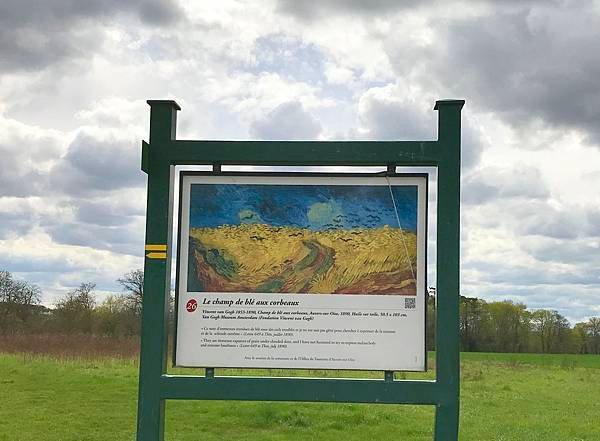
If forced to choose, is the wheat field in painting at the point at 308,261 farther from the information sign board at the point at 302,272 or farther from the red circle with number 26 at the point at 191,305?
the red circle with number 26 at the point at 191,305

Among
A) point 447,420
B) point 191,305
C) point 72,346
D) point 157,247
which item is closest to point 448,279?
point 447,420

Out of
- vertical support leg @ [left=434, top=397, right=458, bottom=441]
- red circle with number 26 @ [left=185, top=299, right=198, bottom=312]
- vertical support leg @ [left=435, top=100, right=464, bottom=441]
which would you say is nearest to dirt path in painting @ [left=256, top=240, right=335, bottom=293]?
red circle with number 26 @ [left=185, top=299, right=198, bottom=312]

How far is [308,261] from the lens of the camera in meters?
7.25

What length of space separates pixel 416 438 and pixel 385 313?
19.3 ft

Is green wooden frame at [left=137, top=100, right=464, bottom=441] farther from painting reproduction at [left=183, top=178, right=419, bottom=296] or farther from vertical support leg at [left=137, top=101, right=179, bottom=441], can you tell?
painting reproduction at [left=183, top=178, right=419, bottom=296]

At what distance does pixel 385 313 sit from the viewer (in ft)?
23.4

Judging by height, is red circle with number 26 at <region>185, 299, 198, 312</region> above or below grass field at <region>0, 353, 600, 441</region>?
above

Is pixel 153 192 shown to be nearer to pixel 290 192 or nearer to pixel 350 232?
pixel 290 192

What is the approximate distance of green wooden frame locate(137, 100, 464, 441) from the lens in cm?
706

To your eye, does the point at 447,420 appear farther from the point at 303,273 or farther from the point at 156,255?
the point at 156,255

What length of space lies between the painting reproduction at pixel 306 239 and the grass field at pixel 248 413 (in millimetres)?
5568

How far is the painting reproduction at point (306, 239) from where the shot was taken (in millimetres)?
7211

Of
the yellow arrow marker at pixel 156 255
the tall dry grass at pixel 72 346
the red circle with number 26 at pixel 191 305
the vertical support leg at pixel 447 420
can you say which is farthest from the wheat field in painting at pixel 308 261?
the tall dry grass at pixel 72 346

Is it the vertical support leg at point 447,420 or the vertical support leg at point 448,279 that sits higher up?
the vertical support leg at point 448,279
